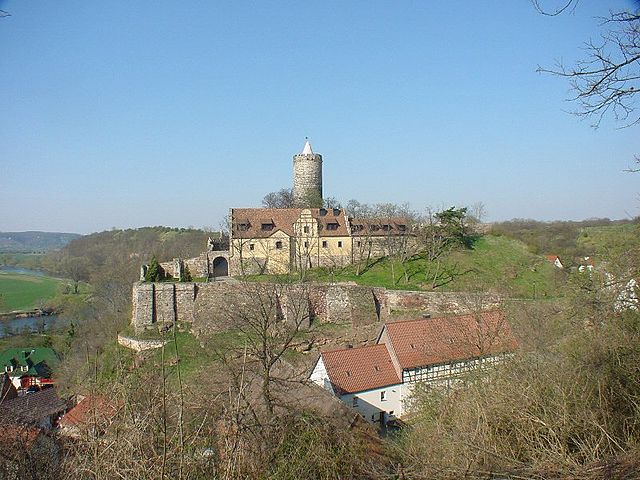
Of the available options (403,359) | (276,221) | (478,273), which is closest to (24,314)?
(276,221)

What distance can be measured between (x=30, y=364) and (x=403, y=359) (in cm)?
2699

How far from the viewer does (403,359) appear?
1628 cm

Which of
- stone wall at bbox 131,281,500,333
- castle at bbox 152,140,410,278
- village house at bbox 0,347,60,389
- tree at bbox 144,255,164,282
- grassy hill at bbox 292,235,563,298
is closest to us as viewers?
stone wall at bbox 131,281,500,333

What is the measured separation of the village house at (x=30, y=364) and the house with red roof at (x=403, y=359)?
21077mm

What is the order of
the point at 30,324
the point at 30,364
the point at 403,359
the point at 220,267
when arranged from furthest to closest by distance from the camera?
the point at 30,324, the point at 30,364, the point at 220,267, the point at 403,359

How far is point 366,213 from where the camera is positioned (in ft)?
100

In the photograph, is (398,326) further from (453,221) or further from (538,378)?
(453,221)

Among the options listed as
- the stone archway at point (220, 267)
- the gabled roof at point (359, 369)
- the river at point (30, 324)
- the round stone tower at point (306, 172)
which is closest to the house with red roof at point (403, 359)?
the gabled roof at point (359, 369)

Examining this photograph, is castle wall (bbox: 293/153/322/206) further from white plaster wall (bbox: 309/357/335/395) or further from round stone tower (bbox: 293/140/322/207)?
white plaster wall (bbox: 309/357/335/395)

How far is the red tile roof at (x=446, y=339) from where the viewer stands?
16.2 metres

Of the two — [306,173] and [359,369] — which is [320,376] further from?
[306,173]

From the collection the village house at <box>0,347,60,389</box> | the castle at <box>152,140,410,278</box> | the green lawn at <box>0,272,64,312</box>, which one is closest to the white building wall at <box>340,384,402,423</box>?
the castle at <box>152,140,410,278</box>

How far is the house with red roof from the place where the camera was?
50.2 feet

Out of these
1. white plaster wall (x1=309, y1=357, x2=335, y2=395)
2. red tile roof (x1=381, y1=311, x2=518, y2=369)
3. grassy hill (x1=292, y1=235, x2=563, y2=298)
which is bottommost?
white plaster wall (x1=309, y1=357, x2=335, y2=395)
